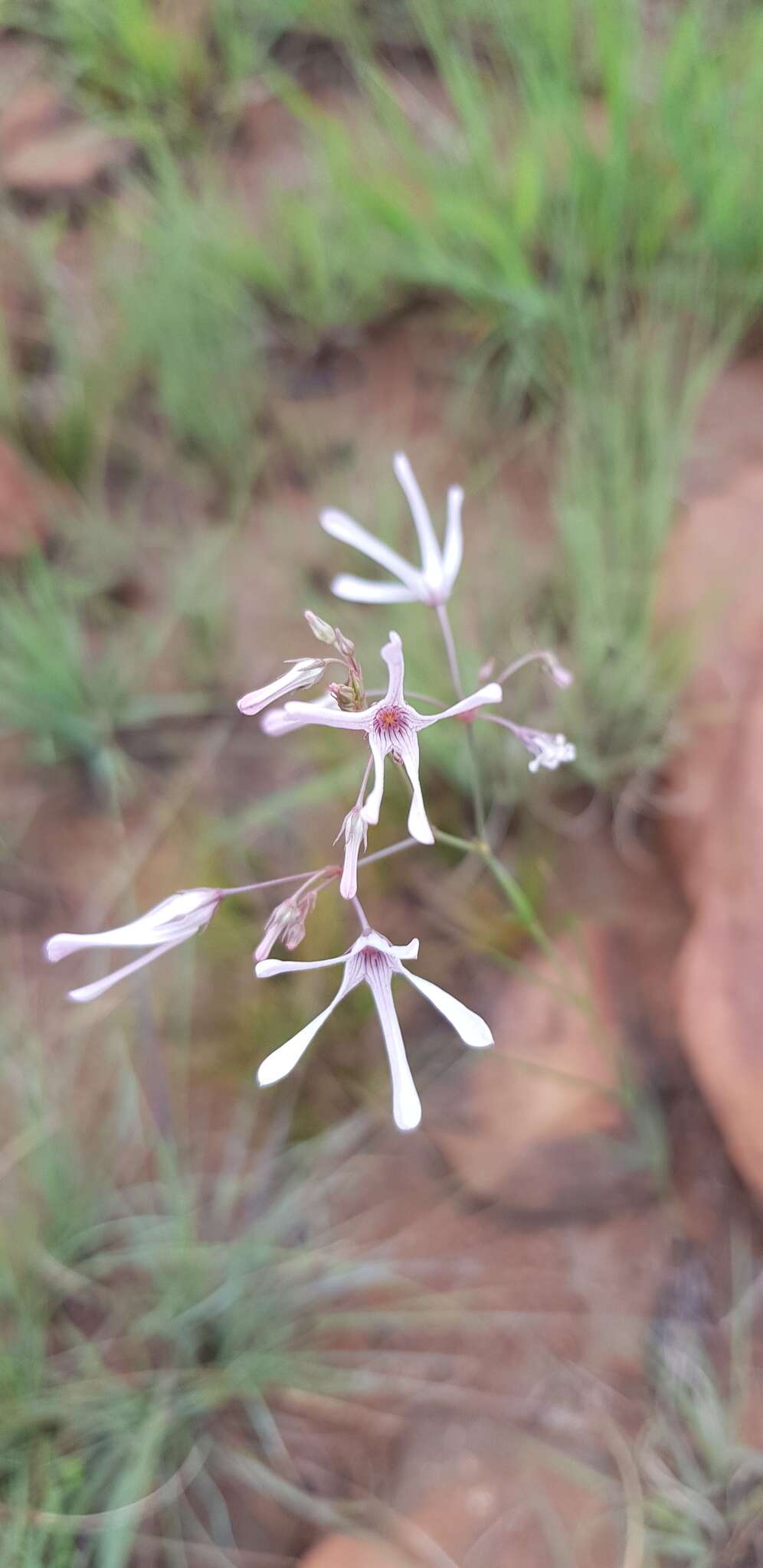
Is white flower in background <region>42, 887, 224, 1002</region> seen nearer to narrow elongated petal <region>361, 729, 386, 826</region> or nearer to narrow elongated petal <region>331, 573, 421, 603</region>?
narrow elongated petal <region>361, 729, 386, 826</region>

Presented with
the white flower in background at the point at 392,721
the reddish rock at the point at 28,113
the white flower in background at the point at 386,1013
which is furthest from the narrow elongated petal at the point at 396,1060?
the reddish rock at the point at 28,113

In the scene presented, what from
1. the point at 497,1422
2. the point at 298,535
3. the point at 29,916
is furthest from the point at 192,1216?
the point at 298,535

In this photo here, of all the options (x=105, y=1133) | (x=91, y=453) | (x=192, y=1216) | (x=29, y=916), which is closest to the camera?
(x=192, y=1216)

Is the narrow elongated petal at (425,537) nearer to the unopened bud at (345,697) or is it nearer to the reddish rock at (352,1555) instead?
the unopened bud at (345,697)

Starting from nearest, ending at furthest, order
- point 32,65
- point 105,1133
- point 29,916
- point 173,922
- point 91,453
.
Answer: point 173,922 → point 105,1133 → point 29,916 → point 91,453 → point 32,65

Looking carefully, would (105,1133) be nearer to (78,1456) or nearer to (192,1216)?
(192,1216)

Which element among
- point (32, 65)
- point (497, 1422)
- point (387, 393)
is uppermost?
point (32, 65)
